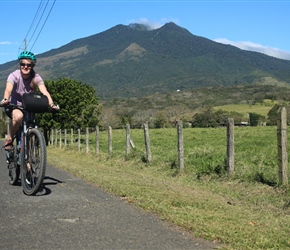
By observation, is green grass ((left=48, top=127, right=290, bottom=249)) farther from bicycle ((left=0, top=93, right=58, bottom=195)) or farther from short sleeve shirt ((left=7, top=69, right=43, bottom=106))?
short sleeve shirt ((left=7, top=69, right=43, bottom=106))

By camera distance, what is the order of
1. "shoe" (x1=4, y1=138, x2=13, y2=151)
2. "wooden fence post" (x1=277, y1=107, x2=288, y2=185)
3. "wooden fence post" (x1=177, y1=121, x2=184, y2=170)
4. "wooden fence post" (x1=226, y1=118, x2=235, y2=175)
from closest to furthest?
"shoe" (x1=4, y1=138, x2=13, y2=151)
"wooden fence post" (x1=277, y1=107, x2=288, y2=185)
"wooden fence post" (x1=226, y1=118, x2=235, y2=175)
"wooden fence post" (x1=177, y1=121, x2=184, y2=170)

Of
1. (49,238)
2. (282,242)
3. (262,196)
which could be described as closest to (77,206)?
(49,238)

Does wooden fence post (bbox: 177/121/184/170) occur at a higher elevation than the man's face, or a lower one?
lower

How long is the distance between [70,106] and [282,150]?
28.5m

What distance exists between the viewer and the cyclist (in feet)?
21.5

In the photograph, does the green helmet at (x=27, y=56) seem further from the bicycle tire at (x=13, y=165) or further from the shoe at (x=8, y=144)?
the bicycle tire at (x=13, y=165)

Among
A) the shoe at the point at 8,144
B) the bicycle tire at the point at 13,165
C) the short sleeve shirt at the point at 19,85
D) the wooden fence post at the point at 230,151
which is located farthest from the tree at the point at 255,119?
the short sleeve shirt at the point at 19,85

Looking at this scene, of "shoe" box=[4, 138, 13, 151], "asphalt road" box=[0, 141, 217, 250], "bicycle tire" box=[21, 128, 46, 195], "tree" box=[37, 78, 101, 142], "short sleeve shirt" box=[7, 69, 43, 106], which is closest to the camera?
"asphalt road" box=[0, 141, 217, 250]

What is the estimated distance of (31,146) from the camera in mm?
6418

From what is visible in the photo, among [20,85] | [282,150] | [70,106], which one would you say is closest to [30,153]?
[20,85]

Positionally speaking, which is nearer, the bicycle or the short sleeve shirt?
the bicycle

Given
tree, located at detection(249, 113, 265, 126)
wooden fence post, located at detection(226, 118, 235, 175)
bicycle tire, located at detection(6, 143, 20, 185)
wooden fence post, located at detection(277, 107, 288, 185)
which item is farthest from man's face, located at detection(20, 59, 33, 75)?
tree, located at detection(249, 113, 265, 126)

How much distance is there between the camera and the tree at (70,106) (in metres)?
34.2

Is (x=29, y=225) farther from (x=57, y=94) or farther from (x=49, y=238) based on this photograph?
(x=57, y=94)
